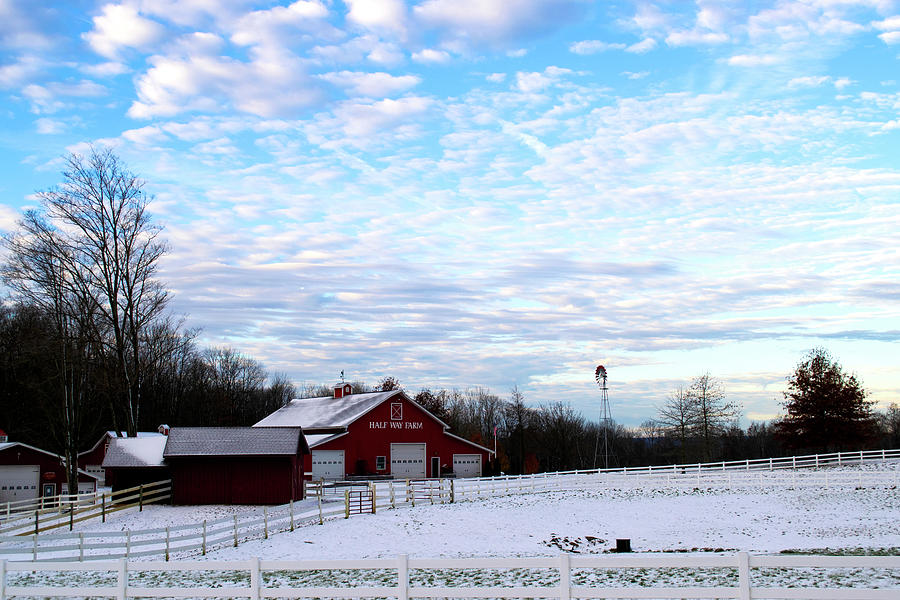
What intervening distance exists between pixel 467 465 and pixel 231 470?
22.3 m

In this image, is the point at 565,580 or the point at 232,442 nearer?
the point at 565,580

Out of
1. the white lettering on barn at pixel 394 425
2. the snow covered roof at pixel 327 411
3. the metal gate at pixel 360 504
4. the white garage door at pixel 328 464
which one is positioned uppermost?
the snow covered roof at pixel 327 411

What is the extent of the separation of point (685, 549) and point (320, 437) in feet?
109

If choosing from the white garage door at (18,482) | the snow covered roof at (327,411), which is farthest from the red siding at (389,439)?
the white garage door at (18,482)

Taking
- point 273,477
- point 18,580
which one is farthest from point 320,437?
point 18,580

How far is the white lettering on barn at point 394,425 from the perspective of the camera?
54031 mm

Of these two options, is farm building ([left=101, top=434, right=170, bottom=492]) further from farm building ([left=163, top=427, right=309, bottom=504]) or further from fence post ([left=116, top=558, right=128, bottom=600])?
fence post ([left=116, top=558, right=128, bottom=600])

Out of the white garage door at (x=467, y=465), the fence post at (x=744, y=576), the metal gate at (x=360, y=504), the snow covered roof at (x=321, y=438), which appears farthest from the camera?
the white garage door at (x=467, y=465)

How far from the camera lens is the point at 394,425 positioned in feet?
179

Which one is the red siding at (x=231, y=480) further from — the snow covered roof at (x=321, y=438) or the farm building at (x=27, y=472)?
the farm building at (x=27, y=472)

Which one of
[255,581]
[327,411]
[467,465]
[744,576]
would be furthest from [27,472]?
[744,576]

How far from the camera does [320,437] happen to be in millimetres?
52469

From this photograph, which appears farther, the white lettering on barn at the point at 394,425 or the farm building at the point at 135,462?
the white lettering on barn at the point at 394,425

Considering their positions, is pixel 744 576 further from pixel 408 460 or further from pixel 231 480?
pixel 408 460
